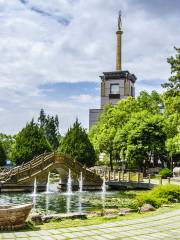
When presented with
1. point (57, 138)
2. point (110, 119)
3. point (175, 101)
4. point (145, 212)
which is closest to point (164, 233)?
point (145, 212)

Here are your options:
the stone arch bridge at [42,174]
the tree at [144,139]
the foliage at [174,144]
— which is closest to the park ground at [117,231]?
the stone arch bridge at [42,174]

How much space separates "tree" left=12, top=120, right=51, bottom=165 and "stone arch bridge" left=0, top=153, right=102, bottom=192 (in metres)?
12.1

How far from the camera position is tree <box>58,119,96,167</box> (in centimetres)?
5441

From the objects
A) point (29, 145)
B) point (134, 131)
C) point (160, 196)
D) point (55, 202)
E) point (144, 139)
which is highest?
point (134, 131)

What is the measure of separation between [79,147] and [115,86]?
61.0 m

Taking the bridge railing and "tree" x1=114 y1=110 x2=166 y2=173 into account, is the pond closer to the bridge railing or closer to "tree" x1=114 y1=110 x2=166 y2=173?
the bridge railing

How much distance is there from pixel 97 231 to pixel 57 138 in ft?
291

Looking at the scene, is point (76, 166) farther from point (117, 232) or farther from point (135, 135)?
point (117, 232)

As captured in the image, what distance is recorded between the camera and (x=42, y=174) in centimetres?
4162

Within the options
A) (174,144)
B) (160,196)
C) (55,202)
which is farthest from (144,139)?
(160,196)

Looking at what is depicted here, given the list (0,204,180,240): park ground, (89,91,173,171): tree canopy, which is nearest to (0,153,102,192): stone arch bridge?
(89,91,173,171): tree canopy

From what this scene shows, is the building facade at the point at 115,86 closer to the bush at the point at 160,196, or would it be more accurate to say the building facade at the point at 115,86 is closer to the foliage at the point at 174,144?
the foliage at the point at 174,144

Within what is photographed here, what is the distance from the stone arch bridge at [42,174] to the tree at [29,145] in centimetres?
1213

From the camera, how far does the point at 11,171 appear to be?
40688mm
